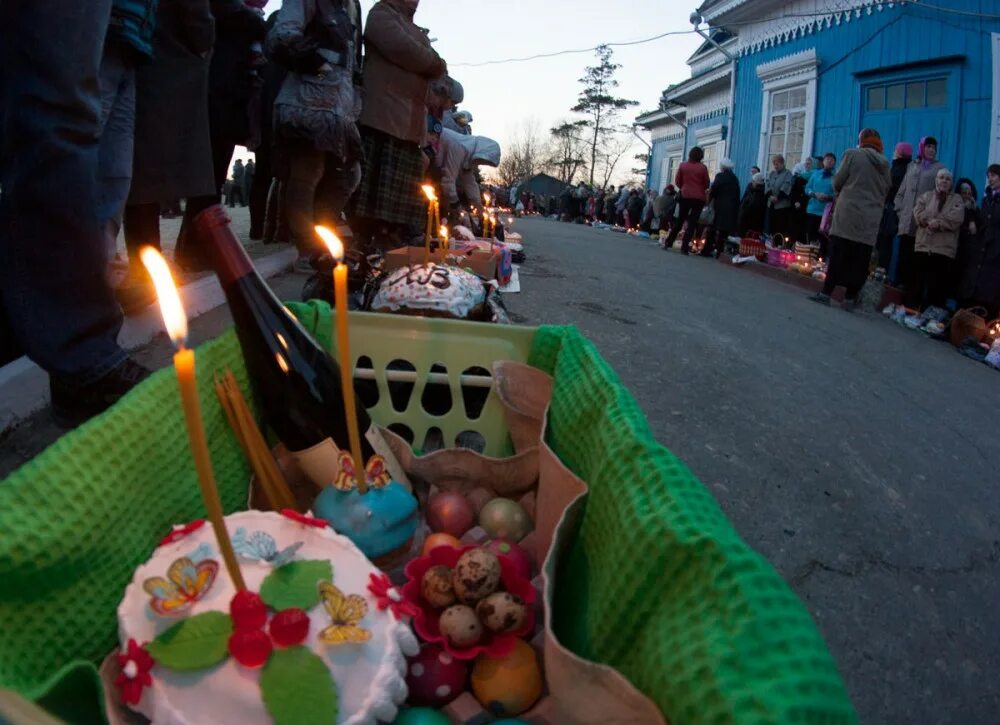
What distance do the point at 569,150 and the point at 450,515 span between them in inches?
2169

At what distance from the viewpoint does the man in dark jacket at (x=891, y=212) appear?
30.5 ft

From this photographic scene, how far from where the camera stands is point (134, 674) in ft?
2.80

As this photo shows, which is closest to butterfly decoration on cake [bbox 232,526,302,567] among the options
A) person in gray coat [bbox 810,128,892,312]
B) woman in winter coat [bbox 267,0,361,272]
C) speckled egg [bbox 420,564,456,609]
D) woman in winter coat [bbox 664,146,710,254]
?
speckled egg [bbox 420,564,456,609]

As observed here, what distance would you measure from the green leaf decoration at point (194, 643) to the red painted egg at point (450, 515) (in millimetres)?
658

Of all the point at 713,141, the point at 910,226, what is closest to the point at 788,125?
the point at 713,141

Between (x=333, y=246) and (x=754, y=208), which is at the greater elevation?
(x=754, y=208)

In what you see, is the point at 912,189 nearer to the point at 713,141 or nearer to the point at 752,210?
the point at 752,210

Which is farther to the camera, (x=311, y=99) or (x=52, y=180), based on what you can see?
(x=311, y=99)

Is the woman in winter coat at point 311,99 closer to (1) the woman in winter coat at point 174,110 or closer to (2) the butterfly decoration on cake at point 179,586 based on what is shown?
(1) the woman in winter coat at point 174,110

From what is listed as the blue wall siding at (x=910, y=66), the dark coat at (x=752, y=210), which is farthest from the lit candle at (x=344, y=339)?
the dark coat at (x=752, y=210)

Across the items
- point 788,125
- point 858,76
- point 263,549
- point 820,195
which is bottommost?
point 263,549

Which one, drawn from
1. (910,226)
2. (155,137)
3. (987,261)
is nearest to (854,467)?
(155,137)

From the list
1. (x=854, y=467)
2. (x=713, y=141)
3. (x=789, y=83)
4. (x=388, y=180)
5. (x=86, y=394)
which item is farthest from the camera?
(x=713, y=141)

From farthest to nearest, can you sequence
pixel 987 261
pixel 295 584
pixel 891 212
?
1. pixel 891 212
2. pixel 987 261
3. pixel 295 584
